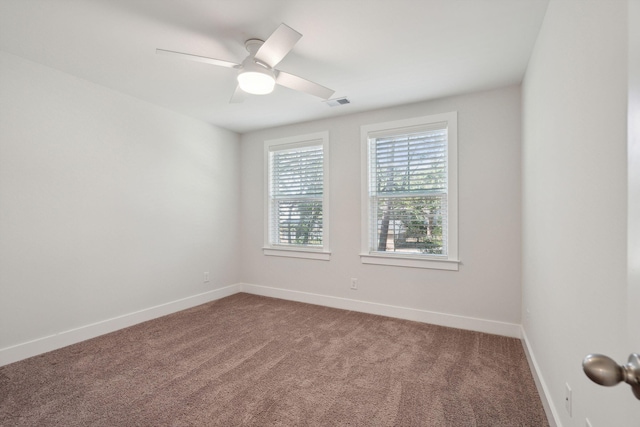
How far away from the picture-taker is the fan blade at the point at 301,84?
Result: 7.50 ft

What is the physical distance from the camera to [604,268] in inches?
41.3

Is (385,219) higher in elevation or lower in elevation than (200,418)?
higher

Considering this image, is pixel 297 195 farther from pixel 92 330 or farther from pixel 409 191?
pixel 92 330

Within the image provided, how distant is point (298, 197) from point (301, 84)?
2.05 meters

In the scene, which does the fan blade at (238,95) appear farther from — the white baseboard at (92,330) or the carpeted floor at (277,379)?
the white baseboard at (92,330)

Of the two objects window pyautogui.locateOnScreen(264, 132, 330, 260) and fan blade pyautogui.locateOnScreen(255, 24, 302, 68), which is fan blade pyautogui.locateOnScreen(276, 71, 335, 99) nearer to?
fan blade pyautogui.locateOnScreen(255, 24, 302, 68)

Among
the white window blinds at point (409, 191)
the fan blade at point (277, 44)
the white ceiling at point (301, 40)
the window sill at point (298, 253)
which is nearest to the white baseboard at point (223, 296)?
the window sill at point (298, 253)

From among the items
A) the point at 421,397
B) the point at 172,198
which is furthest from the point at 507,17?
the point at 172,198

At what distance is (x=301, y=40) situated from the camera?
223cm

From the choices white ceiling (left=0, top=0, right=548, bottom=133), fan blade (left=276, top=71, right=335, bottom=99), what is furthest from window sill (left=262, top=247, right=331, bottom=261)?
fan blade (left=276, top=71, right=335, bottom=99)

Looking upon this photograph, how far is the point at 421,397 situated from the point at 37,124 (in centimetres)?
374

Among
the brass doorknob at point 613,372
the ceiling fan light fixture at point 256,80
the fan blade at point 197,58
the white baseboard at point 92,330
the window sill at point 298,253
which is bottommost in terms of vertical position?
the white baseboard at point 92,330

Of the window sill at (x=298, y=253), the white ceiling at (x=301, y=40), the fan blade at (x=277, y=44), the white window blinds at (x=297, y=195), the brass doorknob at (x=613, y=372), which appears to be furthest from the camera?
the white window blinds at (x=297, y=195)

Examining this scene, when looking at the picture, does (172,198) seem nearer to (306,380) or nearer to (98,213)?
(98,213)
